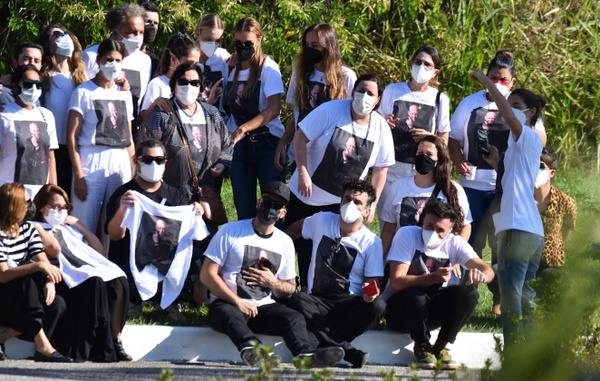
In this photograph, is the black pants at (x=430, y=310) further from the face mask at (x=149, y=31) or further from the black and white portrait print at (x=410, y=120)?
the face mask at (x=149, y=31)

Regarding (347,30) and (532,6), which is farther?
(532,6)

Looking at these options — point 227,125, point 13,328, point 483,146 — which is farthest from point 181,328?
point 483,146

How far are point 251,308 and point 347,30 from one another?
5731 mm

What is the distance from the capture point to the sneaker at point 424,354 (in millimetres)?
7656

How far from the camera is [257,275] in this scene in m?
7.67

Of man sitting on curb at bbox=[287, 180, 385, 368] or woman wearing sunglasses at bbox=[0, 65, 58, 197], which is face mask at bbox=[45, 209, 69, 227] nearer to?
woman wearing sunglasses at bbox=[0, 65, 58, 197]

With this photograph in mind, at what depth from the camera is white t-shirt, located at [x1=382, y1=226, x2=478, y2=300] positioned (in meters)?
7.90

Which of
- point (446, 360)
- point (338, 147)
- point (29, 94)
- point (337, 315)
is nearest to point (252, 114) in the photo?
point (338, 147)

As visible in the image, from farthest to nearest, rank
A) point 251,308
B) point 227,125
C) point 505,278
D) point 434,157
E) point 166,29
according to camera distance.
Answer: point 166,29
point 227,125
point 434,157
point 251,308
point 505,278

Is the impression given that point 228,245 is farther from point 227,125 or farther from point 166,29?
point 166,29

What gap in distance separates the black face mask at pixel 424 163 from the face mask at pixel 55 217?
8.53 ft

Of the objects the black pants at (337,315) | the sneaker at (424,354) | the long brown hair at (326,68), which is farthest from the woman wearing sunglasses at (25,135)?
the sneaker at (424,354)

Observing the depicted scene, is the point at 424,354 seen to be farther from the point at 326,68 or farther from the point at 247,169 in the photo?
the point at 326,68

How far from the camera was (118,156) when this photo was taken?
820cm
